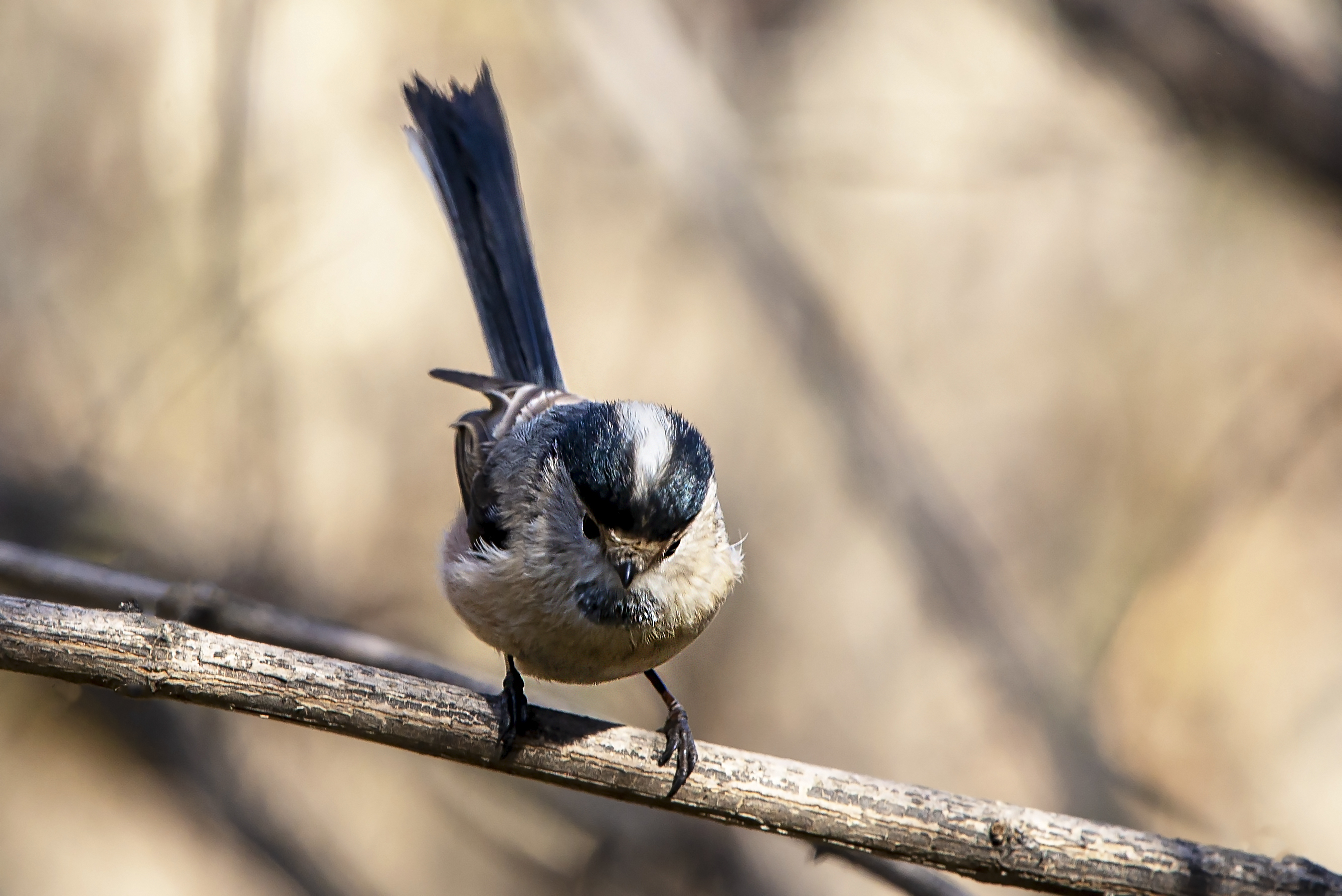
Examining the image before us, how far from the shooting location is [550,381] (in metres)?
3.81

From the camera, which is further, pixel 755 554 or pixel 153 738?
pixel 755 554

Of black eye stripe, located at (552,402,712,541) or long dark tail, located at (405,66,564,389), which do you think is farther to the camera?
long dark tail, located at (405,66,564,389)

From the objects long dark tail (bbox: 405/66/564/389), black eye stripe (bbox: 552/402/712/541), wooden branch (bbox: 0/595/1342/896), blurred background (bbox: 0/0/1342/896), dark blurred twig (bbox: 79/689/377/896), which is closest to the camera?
wooden branch (bbox: 0/595/1342/896)

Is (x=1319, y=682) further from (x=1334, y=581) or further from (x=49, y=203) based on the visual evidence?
(x=49, y=203)

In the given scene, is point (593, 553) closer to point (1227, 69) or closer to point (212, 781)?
point (212, 781)

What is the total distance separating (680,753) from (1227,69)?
3.75 metres

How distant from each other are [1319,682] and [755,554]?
111 inches

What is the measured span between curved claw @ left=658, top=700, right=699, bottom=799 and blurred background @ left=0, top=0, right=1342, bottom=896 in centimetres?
220

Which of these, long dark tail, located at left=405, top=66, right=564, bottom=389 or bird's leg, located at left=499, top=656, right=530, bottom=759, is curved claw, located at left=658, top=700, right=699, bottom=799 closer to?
bird's leg, located at left=499, top=656, right=530, bottom=759

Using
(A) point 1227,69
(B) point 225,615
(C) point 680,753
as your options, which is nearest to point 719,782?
(C) point 680,753

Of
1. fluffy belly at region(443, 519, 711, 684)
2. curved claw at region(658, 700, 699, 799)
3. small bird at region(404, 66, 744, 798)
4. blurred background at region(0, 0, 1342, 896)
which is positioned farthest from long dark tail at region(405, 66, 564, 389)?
curved claw at region(658, 700, 699, 799)

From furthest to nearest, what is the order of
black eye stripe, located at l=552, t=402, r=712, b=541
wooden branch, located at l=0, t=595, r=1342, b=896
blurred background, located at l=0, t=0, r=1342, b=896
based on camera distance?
blurred background, located at l=0, t=0, r=1342, b=896 < black eye stripe, located at l=552, t=402, r=712, b=541 < wooden branch, located at l=0, t=595, r=1342, b=896

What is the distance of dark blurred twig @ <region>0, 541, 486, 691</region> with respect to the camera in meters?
2.80

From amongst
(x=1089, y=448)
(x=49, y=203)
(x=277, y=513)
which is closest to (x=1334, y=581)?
(x=1089, y=448)
